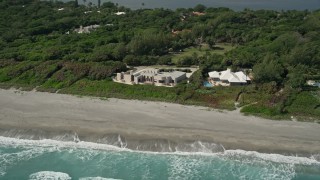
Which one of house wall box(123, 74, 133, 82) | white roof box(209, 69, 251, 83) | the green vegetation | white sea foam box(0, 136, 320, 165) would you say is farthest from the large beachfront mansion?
white sea foam box(0, 136, 320, 165)

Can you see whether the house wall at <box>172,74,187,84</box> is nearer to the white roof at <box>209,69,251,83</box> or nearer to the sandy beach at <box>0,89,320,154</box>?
the white roof at <box>209,69,251,83</box>

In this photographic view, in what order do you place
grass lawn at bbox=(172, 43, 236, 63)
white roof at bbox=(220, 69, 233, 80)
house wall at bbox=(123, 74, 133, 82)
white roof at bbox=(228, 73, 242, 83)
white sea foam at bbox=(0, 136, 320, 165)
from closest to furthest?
white sea foam at bbox=(0, 136, 320, 165), white roof at bbox=(228, 73, 242, 83), white roof at bbox=(220, 69, 233, 80), house wall at bbox=(123, 74, 133, 82), grass lawn at bbox=(172, 43, 236, 63)

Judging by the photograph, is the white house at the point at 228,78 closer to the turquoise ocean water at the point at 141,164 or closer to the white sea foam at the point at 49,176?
the turquoise ocean water at the point at 141,164

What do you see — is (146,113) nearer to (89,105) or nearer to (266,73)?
(89,105)

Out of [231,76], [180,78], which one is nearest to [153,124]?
[180,78]

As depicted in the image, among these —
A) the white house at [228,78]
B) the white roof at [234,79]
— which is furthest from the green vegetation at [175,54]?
the white roof at [234,79]

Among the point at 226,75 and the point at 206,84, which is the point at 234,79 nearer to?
the point at 226,75
